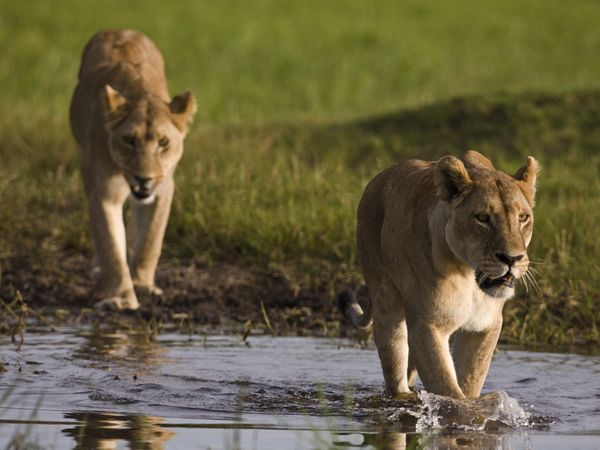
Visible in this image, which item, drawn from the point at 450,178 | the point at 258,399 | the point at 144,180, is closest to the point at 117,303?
the point at 144,180

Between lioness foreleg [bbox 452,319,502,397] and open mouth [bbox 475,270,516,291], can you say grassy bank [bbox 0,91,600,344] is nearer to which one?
lioness foreleg [bbox 452,319,502,397]

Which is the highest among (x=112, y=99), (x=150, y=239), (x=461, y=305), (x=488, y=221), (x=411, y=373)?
(x=112, y=99)

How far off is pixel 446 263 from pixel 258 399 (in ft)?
3.36

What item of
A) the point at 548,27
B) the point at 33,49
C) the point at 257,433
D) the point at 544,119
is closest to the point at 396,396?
the point at 257,433

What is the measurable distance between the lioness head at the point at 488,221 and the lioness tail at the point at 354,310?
3.25 ft

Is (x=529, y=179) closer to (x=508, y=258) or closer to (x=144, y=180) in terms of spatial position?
(x=508, y=258)

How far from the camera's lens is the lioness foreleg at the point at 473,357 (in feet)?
16.3

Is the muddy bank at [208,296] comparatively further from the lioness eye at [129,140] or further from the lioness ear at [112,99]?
the lioness ear at [112,99]

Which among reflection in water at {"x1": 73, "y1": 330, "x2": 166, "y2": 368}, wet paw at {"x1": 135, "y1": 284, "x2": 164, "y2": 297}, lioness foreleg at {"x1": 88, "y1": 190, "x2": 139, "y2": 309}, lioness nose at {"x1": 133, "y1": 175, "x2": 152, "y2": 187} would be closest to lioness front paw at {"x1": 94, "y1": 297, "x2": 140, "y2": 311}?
lioness foreleg at {"x1": 88, "y1": 190, "x2": 139, "y2": 309}

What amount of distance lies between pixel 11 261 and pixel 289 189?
1.74 metres

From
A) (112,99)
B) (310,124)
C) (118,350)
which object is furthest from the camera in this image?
(310,124)

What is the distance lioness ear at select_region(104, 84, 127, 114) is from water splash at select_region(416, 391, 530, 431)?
333 cm

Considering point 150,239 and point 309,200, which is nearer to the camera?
point 150,239

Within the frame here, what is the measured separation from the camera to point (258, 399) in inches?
211
